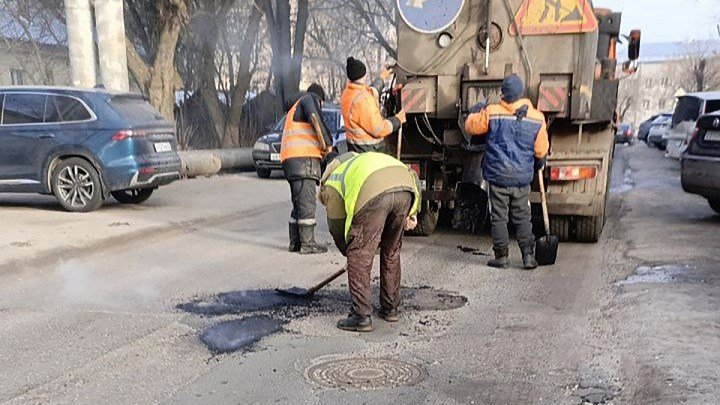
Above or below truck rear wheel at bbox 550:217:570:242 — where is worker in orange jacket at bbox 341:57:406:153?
above

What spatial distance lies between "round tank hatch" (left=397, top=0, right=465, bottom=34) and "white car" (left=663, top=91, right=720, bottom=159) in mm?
10228

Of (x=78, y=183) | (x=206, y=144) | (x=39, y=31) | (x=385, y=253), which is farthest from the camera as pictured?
(x=39, y=31)

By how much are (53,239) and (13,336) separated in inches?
118

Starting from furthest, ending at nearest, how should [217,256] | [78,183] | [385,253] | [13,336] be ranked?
[78,183] < [217,256] < [385,253] < [13,336]

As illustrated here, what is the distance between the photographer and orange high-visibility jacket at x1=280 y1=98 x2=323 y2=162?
21.4 feet

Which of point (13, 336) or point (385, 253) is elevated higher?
point (385, 253)

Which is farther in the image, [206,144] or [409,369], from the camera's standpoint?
[206,144]

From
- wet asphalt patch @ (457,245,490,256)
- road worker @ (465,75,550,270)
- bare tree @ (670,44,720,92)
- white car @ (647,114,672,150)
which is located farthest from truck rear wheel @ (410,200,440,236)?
bare tree @ (670,44,720,92)

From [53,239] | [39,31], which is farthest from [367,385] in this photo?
[39,31]

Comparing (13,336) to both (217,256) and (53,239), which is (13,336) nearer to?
(217,256)

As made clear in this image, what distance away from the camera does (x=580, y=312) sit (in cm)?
458

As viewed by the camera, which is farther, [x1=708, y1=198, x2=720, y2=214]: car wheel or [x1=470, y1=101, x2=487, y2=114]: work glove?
[x1=708, y1=198, x2=720, y2=214]: car wheel

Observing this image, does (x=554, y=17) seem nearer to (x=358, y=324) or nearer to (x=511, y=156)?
(x=511, y=156)

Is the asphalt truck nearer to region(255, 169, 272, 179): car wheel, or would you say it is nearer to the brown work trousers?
the brown work trousers
